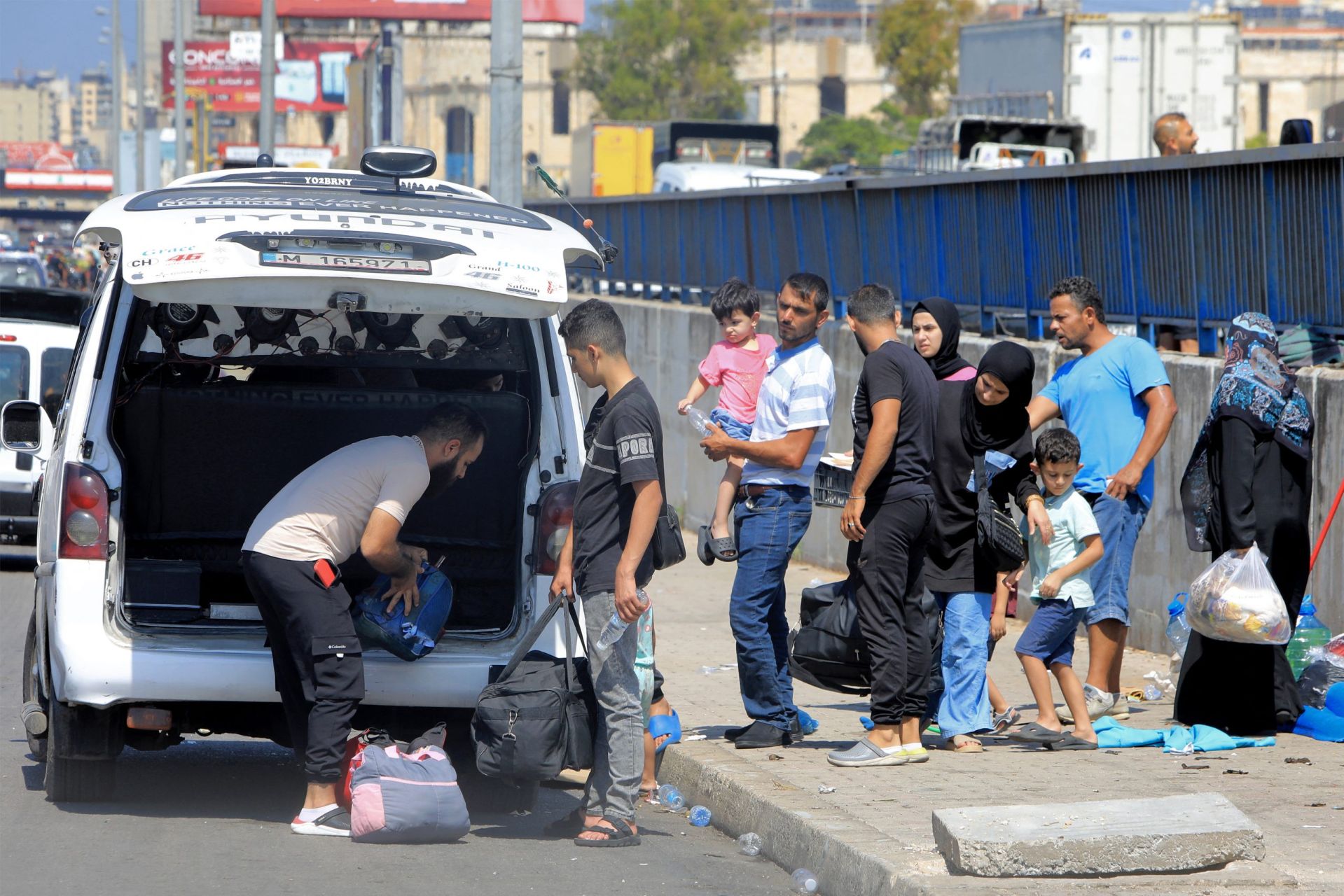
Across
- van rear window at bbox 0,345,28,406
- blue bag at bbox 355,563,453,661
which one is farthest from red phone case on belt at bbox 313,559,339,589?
van rear window at bbox 0,345,28,406

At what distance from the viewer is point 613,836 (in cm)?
658

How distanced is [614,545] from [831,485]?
161 centimetres

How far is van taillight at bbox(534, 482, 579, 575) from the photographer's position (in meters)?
6.77

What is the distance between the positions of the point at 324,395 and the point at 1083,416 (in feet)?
11.0

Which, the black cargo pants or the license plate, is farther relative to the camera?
the black cargo pants

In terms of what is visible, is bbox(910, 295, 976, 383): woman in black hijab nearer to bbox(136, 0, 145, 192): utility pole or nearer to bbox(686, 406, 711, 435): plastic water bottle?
bbox(686, 406, 711, 435): plastic water bottle

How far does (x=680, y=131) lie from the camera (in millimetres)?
39812

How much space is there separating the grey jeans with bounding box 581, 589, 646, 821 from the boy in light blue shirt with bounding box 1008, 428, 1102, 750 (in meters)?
1.97

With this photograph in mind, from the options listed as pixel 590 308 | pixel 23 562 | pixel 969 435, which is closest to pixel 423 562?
pixel 590 308

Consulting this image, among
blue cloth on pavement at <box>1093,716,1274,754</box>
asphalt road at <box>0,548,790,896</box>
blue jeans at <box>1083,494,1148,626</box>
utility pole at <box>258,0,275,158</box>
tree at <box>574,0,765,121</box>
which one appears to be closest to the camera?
asphalt road at <box>0,548,790,896</box>

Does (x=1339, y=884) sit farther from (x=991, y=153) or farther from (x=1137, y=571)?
(x=991, y=153)

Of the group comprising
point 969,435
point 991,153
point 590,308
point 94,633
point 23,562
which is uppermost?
point 991,153

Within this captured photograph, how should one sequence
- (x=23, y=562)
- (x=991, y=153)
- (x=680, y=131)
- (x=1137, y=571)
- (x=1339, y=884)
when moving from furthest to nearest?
(x=680, y=131) < (x=991, y=153) < (x=23, y=562) < (x=1137, y=571) < (x=1339, y=884)

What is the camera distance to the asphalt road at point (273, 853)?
5922 mm
